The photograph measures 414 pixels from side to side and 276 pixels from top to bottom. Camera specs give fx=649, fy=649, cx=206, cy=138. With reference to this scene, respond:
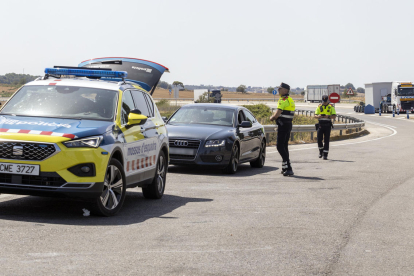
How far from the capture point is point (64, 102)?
8328 mm

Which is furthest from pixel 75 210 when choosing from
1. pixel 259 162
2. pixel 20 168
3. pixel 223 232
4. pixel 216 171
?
pixel 259 162

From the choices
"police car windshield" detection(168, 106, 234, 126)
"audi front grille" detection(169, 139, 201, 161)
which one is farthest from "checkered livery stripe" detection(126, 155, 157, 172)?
"police car windshield" detection(168, 106, 234, 126)

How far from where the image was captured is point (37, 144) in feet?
23.4

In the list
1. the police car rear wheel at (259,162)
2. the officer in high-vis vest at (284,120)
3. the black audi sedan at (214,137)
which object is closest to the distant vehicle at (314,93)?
the police car rear wheel at (259,162)

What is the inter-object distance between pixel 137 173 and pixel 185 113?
6.40m

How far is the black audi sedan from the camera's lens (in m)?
13.3

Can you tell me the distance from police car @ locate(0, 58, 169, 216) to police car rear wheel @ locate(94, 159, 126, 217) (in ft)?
0.04

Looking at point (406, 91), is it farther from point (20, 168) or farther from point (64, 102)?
point (20, 168)

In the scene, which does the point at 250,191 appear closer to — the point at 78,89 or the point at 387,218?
the point at 387,218

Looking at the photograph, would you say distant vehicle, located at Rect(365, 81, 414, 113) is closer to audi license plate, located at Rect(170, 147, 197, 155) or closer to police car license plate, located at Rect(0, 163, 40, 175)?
audi license plate, located at Rect(170, 147, 197, 155)

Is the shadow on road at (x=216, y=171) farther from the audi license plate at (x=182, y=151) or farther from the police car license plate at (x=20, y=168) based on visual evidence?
the police car license plate at (x=20, y=168)

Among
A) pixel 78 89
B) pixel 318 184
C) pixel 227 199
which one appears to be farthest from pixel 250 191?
pixel 78 89

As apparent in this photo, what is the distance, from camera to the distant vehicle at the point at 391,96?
58.7 meters

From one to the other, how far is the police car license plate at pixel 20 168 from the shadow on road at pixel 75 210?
55cm
